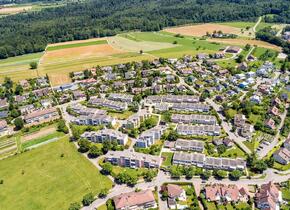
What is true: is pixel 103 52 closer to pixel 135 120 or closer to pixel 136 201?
pixel 135 120

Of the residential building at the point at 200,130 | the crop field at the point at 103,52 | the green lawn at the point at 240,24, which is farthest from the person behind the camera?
the green lawn at the point at 240,24

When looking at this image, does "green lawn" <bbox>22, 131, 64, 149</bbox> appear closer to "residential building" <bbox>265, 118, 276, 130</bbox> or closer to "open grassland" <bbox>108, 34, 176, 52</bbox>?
"residential building" <bbox>265, 118, 276, 130</bbox>

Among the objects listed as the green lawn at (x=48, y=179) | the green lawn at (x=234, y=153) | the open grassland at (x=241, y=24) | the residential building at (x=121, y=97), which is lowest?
the green lawn at (x=48, y=179)

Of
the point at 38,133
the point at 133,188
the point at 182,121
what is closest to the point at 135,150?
the point at 133,188

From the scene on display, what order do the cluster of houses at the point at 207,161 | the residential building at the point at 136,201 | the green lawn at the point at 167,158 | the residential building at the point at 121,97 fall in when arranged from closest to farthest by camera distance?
the residential building at the point at 136,201, the cluster of houses at the point at 207,161, the green lawn at the point at 167,158, the residential building at the point at 121,97

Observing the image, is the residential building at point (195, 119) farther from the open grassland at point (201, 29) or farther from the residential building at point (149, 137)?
the open grassland at point (201, 29)

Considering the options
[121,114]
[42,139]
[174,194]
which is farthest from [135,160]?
[42,139]

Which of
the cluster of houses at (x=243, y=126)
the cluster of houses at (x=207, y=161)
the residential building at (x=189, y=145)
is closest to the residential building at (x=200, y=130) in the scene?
the residential building at (x=189, y=145)
